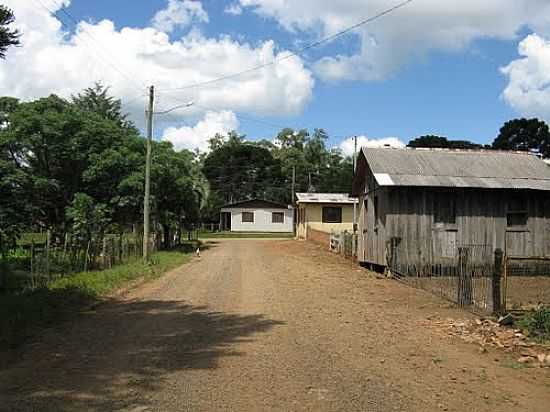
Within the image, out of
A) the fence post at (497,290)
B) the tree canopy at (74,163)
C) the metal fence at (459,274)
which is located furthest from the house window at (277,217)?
the fence post at (497,290)

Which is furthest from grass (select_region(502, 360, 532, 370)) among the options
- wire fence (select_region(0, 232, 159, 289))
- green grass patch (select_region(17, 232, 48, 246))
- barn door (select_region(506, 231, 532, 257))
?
green grass patch (select_region(17, 232, 48, 246))

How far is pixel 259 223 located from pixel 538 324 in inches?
2390

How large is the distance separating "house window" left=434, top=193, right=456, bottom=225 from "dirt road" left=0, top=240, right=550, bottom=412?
777 cm

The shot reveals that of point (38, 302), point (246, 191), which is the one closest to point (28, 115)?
point (38, 302)

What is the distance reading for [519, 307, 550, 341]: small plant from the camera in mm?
9721

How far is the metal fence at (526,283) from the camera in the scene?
41.7 ft

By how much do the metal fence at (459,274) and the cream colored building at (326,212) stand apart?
27530mm

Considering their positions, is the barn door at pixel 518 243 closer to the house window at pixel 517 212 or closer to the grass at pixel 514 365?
the house window at pixel 517 212

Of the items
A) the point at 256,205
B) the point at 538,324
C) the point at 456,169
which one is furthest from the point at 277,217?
the point at 538,324

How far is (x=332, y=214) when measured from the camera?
49719 mm

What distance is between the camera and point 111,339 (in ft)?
32.0

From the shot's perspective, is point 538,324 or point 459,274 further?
point 459,274

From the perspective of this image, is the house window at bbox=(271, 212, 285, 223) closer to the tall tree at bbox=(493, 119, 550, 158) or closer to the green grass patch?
the tall tree at bbox=(493, 119, 550, 158)

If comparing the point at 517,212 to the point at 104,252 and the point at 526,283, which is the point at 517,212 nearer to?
the point at 526,283
